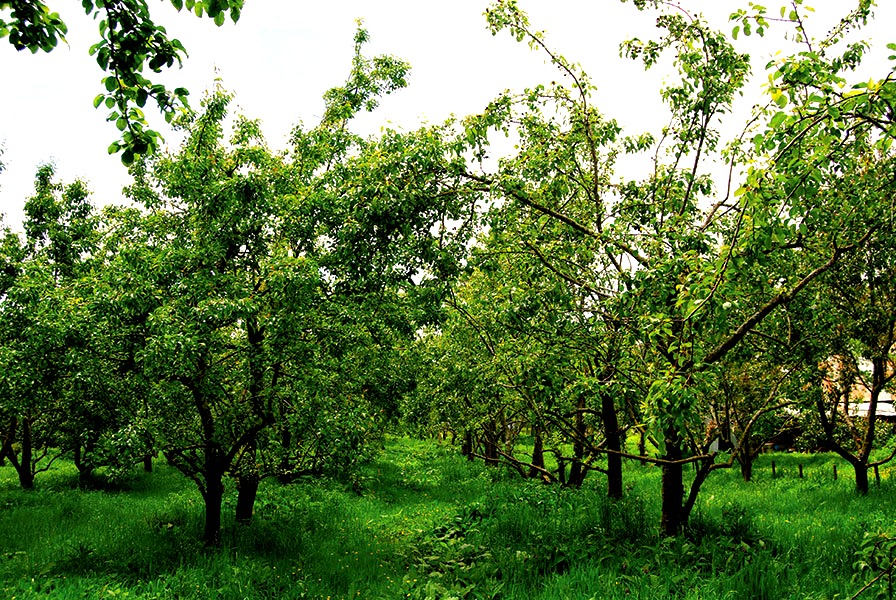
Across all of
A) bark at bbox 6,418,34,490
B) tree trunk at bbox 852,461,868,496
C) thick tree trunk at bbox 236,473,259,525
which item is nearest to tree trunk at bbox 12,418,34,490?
bark at bbox 6,418,34,490

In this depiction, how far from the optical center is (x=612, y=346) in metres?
8.63

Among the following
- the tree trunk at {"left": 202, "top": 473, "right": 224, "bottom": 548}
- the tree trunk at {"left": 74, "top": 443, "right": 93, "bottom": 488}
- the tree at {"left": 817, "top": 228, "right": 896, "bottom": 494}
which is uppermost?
the tree at {"left": 817, "top": 228, "right": 896, "bottom": 494}

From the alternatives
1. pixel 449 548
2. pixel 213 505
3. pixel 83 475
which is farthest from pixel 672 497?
pixel 83 475

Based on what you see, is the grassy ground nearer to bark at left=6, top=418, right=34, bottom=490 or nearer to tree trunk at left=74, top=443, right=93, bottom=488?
bark at left=6, top=418, right=34, bottom=490

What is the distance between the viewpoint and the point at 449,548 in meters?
9.53

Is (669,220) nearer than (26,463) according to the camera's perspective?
Yes

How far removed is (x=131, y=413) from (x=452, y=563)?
20.1 feet

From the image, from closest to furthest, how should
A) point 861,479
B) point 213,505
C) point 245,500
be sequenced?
point 213,505 < point 245,500 < point 861,479

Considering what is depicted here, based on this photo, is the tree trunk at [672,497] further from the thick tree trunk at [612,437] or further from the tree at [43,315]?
the tree at [43,315]

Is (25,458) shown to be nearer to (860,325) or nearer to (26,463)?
(26,463)

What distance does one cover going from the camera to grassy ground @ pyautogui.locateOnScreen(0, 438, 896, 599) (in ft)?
23.9

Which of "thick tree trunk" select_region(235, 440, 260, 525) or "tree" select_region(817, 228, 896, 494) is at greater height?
"tree" select_region(817, 228, 896, 494)

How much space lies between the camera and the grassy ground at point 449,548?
7270 mm

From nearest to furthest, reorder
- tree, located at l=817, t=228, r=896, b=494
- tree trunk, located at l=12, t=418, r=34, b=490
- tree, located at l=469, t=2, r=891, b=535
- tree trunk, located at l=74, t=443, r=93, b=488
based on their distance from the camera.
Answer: tree, located at l=469, t=2, r=891, b=535 < tree, located at l=817, t=228, r=896, b=494 < tree trunk, located at l=12, t=418, r=34, b=490 < tree trunk, located at l=74, t=443, r=93, b=488
